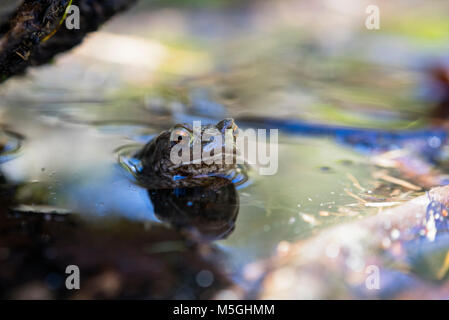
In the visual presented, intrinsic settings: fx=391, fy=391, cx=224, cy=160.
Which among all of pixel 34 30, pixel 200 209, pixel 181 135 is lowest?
pixel 200 209

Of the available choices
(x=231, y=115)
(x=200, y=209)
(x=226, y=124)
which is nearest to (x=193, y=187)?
(x=200, y=209)

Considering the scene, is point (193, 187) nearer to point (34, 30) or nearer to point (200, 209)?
point (200, 209)

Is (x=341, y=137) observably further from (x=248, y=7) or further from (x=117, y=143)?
(x=248, y=7)

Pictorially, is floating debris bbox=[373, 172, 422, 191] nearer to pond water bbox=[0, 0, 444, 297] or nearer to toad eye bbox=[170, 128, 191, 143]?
pond water bbox=[0, 0, 444, 297]

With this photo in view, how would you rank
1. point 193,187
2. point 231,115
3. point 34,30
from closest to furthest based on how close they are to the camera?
point 34,30 → point 193,187 → point 231,115

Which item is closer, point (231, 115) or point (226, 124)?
point (226, 124)

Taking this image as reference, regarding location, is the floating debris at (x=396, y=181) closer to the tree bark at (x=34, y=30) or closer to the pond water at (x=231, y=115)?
the pond water at (x=231, y=115)

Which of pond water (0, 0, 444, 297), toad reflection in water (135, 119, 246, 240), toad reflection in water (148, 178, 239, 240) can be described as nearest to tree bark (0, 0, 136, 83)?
pond water (0, 0, 444, 297)
